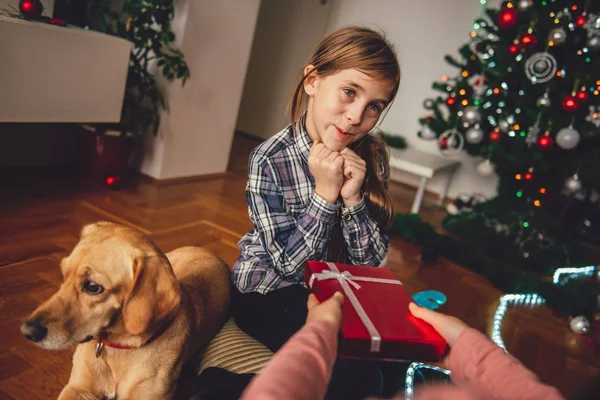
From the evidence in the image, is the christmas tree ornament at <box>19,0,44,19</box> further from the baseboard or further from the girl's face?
the girl's face

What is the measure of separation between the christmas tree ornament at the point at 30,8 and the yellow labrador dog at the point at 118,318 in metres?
1.32

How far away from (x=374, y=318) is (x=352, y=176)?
375mm

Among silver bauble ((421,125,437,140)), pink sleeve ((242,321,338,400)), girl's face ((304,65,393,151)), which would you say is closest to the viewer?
pink sleeve ((242,321,338,400))

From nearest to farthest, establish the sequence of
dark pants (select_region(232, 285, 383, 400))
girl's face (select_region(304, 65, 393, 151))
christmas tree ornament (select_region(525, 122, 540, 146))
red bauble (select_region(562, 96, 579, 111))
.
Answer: dark pants (select_region(232, 285, 383, 400))
girl's face (select_region(304, 65, 393, 151))
red bauble (select_region(562, 96, 579, 111))
christmas tree ornament (select_region(525, 122, 540, 146))

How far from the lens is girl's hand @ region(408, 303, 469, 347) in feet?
2.57

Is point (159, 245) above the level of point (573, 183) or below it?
below

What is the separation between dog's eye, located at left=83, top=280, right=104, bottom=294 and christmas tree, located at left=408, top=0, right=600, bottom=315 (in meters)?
2.06

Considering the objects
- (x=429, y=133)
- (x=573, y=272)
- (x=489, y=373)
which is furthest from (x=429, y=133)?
(x=489, y=373)

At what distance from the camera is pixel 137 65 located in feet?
7.93

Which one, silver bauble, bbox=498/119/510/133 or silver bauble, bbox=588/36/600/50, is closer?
silver bauble, bbox=588/36/600/50

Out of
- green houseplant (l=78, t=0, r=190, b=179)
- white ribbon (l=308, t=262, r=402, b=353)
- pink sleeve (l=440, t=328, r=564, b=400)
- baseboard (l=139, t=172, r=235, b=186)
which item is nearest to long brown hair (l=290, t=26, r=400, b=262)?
white ribbon (l=308, t=262, r=402, b=353)

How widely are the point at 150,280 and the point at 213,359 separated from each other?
362 millimetres

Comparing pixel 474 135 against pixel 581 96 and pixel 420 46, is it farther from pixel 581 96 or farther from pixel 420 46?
pixel 420 46

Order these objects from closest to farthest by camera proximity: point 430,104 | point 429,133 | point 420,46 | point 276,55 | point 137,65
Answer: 1. point 137,65
2. point 429,133
3. point 430,104
4. point 420,46
5. point 276,55
